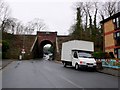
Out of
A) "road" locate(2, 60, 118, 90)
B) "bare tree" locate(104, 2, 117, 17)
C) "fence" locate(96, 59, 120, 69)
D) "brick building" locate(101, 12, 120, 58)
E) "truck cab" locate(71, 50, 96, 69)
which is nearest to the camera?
"road" locate(2, 60, 118, 90)

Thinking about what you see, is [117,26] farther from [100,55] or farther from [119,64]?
[119,64]

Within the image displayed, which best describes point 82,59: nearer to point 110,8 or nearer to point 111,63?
point 111,63

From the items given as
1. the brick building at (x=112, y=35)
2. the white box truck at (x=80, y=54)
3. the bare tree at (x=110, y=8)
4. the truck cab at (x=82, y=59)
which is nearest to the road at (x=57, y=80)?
the truck cab at (x=82, y=59)

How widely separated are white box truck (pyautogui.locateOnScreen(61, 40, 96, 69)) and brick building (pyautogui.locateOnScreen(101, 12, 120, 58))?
14511 mm

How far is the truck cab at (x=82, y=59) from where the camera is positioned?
26000 mm

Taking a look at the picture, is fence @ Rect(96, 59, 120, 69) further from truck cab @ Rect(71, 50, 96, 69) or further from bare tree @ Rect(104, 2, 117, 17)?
bare tree @ Rect(104, 2, 117, 17)

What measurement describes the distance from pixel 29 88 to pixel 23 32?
8313 centimetres

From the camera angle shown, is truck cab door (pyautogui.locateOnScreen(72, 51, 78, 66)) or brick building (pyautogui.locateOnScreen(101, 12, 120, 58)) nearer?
truck cab door (pyautogui.locateOnScreen(72, 51, 78, 66))

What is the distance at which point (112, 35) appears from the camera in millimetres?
45250

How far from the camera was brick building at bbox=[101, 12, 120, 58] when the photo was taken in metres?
42.8

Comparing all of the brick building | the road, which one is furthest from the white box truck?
the brick building

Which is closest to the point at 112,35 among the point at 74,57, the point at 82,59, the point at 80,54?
the point at 74,57

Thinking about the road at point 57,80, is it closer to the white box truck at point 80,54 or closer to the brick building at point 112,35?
the white box truck at point 80,54

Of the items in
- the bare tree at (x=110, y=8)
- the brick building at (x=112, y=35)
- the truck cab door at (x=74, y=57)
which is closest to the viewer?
the truck cab door at (x=74, y=57)
